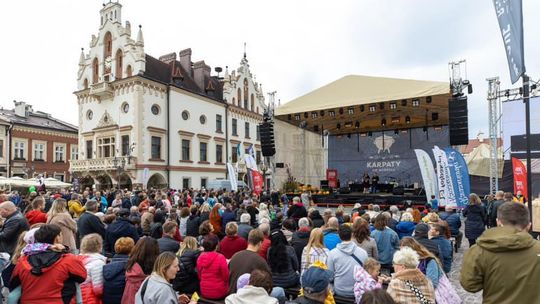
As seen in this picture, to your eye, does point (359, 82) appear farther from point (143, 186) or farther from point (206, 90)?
point (206, 90)

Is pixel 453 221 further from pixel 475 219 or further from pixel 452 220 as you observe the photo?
pixel 475 219

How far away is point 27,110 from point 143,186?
20.1 meters

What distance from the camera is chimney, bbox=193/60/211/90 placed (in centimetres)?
3412

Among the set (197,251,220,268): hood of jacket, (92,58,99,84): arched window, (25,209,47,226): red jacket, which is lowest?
(197,251,220,268): hood of jacket

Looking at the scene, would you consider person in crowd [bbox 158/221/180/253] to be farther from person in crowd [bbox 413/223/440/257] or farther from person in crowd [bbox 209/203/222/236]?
person in crowd [bbox 413/223/440/257]

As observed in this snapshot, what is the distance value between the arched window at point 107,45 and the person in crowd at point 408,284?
30.7m

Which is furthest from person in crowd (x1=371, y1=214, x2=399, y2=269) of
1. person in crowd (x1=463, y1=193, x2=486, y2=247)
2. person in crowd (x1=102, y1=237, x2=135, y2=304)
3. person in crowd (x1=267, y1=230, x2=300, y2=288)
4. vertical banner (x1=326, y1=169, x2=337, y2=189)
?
vertical banner (x1=326, y1=169, x2=337, y2=189)

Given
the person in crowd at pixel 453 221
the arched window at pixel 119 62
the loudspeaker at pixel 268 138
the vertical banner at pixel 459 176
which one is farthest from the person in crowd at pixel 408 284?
the arched window at pixel 119 62

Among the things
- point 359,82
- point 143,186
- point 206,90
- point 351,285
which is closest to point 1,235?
point 351,285

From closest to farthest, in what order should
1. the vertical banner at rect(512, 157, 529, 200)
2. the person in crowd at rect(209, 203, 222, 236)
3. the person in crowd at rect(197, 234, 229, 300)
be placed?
the person in crowd at rect(197, 234, 229, 300)
the person in crowd at rect(209, 203, 222, 236)
the vertical banner at rect(512, 157, 529, 200)

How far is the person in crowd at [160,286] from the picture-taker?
3113 millimetres

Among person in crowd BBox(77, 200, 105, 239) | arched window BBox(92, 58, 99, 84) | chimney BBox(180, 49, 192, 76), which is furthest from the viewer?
chimney BBox(180, 49, 192, 76)

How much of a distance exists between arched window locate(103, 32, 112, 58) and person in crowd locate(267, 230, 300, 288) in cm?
2872

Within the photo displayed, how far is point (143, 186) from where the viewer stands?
84.0 feet
